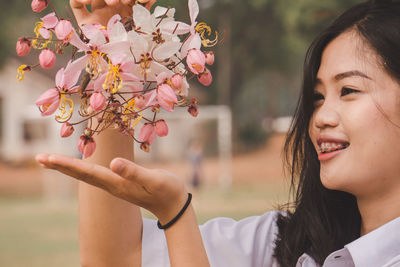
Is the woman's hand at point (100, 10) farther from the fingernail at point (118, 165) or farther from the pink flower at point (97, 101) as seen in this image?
the fingernail at point (118, 165)

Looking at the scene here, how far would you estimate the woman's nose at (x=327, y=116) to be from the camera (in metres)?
1.46

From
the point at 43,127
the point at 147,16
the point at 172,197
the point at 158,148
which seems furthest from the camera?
the point at 158,148

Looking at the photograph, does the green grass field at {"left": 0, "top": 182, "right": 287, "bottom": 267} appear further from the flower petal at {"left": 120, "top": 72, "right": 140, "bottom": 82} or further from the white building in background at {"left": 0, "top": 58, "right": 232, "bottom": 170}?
the white building in background at {"left": 0, "top": 58, "right": 232, "bottom": 170}

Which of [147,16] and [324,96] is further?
[324,96]

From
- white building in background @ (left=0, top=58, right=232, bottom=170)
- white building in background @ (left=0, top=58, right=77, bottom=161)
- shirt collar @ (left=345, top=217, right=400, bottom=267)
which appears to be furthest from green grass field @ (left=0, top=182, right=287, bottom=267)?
white building in background @ (left=0, top=58, right=77, bottom=161)

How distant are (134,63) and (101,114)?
14 centimetres

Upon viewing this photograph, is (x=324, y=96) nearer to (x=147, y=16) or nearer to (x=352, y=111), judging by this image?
(x=352, y=111)

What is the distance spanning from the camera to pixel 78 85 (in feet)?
3.72

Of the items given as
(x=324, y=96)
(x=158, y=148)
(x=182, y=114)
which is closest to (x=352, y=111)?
(x=324, y=96)

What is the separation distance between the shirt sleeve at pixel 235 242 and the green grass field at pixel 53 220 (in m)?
2.76

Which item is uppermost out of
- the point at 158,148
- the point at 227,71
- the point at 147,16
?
the point at 227,71

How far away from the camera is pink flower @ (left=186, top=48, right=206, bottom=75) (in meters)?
1.13

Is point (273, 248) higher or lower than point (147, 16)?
lower

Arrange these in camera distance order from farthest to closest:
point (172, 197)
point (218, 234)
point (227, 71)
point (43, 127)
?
point (227, 71) < point (43, 127) < point (218, 234) < point (172, 197)
